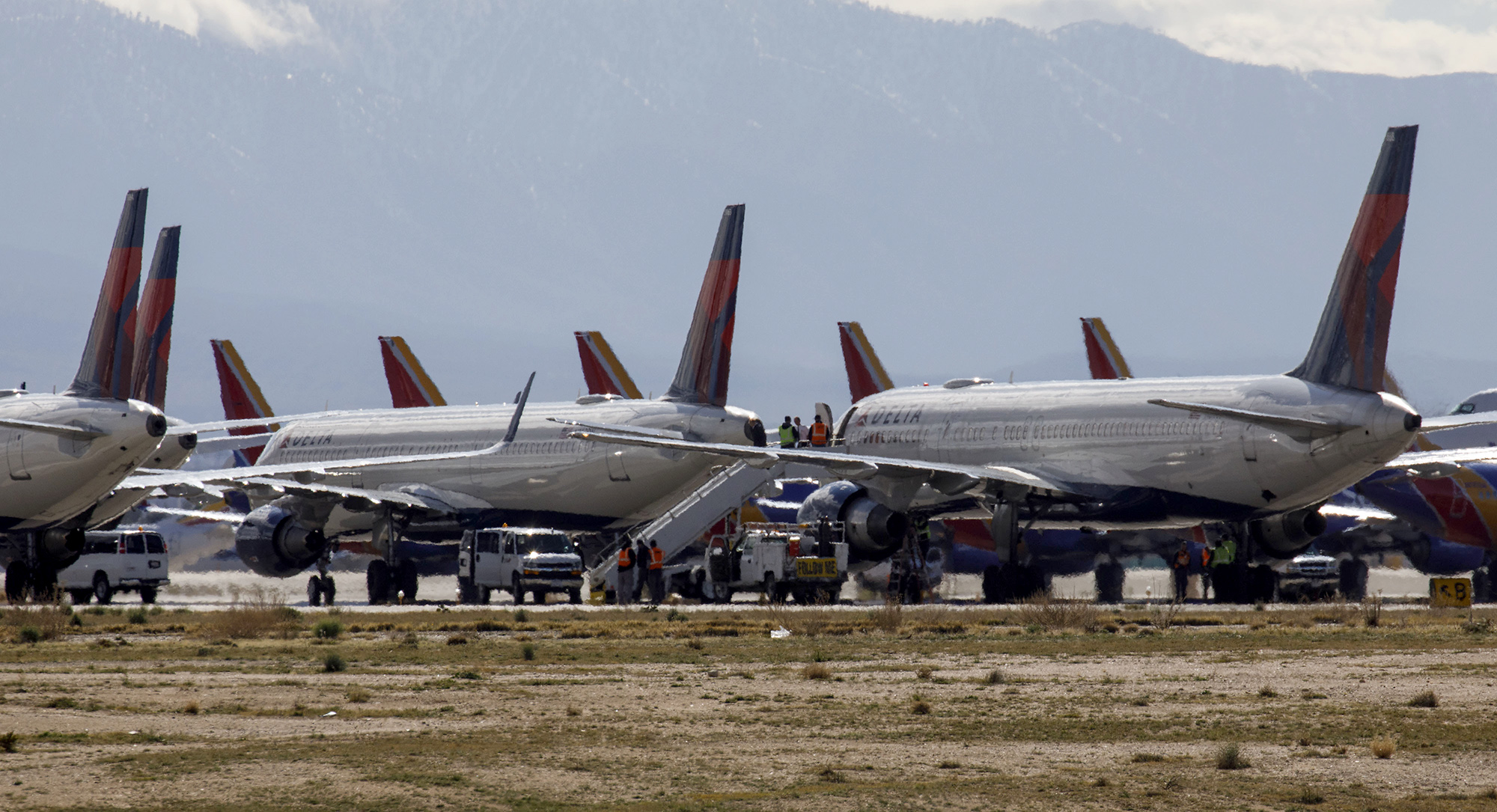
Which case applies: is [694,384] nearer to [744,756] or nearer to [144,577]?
[144,577]

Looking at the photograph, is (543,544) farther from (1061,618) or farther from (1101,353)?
(1101,353)

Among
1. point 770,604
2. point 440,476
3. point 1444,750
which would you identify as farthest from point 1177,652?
point 440,476

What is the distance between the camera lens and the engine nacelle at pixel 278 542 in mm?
44344

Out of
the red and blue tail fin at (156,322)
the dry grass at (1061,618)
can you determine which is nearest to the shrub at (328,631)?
the red and blue tail fin at (156,322)

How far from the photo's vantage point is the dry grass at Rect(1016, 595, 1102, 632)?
94.7ft

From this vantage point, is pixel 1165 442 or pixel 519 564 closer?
pixel 1165 442

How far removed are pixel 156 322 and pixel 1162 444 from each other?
18.5m

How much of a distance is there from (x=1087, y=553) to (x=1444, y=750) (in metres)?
37.5

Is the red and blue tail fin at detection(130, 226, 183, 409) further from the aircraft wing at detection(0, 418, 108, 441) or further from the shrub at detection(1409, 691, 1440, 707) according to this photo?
the shrub at detection(1409, 691, 1440, 707)

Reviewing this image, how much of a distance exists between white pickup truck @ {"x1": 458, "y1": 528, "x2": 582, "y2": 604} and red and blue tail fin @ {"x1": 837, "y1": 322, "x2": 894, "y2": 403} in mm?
14493

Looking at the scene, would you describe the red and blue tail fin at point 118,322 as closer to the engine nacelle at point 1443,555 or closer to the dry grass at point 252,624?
the dry grass at point 252,624

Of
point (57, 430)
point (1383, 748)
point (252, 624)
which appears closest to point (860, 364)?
point (57, 430)

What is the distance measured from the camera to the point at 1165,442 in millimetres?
36969

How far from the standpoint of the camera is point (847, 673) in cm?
2061
